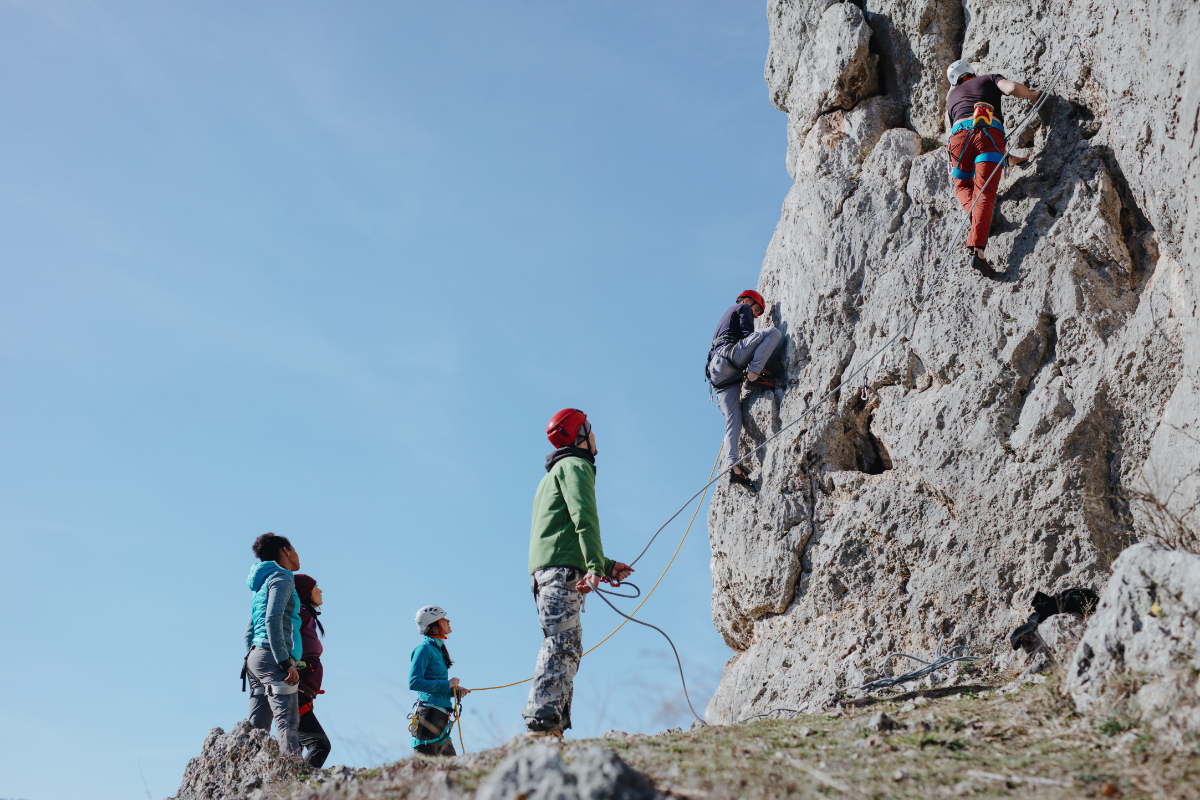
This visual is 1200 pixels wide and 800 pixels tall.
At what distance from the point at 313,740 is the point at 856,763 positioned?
15.8 ft

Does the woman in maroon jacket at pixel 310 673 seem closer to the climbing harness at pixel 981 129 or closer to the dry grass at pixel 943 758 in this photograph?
the dry grass at pixel 943 758

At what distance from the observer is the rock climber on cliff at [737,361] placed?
9.37 m

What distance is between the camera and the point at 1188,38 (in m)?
5.74

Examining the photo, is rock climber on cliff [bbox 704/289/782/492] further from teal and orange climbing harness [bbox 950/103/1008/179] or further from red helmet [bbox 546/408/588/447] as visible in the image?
red helmet [bbox 546/408/588/447]

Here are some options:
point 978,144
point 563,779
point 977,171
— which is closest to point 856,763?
point 563,779

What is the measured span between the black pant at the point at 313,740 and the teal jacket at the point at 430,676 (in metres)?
0.80

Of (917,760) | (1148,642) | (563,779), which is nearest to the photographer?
(563,779)

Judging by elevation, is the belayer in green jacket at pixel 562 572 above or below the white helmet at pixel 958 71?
below

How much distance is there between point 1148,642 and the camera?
428 centimetres

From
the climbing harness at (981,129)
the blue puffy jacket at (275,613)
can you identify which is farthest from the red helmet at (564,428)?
the climbing harness at (981,129)

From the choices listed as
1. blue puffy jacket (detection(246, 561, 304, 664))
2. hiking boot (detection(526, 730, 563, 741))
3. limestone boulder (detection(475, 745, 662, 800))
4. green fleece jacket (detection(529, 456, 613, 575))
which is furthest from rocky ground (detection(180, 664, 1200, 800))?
blue puffy jacket (detection(246, 561, 304, 664))

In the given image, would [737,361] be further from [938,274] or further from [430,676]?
[430,676]

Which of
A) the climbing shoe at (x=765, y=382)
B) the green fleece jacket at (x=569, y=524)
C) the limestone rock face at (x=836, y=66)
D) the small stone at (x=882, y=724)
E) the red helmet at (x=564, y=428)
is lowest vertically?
the small stone at (x=882, y=724)

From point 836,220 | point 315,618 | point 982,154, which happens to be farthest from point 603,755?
point 836,220
